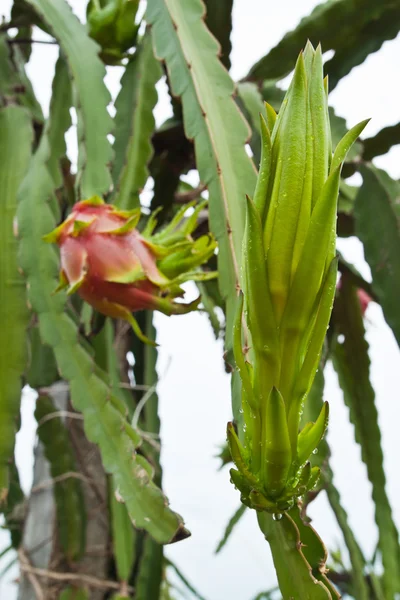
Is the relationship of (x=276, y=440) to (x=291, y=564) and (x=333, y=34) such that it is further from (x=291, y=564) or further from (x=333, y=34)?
(x=333, y=34)

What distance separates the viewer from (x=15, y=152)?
695 millimetres

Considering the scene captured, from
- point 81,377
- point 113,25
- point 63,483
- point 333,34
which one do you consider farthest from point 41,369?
point 333,34

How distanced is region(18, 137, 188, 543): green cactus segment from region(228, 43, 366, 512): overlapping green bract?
0.14 metres

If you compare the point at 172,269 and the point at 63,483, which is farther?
the point at 63,483

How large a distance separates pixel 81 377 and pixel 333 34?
0.53 m

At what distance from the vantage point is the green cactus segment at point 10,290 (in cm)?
55

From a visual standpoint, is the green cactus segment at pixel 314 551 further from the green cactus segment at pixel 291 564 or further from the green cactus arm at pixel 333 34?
the green cactus arm at pixel 333 34

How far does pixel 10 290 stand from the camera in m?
0.60

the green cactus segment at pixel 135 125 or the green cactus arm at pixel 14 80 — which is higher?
the green cactus arm at pixel 14 80

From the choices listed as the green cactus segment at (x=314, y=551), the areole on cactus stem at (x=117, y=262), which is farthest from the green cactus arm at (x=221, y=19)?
the green cactus segment at (x=314, y=551)

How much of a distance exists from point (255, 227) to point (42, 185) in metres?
0.36

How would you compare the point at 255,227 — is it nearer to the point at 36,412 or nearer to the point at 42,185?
the point at 42,185

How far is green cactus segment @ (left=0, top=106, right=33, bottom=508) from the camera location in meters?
0.55

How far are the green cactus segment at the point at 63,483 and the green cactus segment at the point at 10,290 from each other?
20cm
